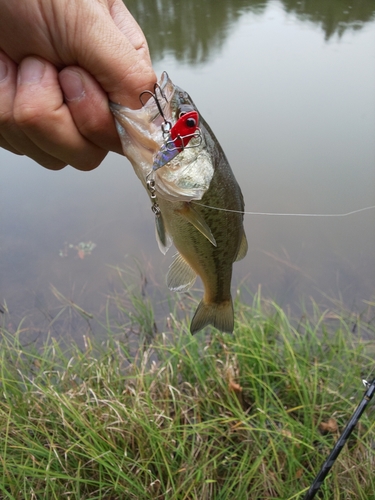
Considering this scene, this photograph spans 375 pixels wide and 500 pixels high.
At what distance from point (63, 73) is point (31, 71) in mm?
91

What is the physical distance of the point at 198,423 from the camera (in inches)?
90.0

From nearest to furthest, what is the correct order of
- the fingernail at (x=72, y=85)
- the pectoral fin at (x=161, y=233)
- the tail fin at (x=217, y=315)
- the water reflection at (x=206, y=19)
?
the fingernail at (x=72, y=85), the pectoral fin at (x=161, y=233), the tail fin at (x=217, y=315), the water reflection at (x=206, y=19)

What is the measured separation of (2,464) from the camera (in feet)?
6.52

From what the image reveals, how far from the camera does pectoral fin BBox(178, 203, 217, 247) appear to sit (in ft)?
4.72

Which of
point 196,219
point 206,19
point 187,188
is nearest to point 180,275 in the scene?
point 196,219

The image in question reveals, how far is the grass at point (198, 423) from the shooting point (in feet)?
6.73

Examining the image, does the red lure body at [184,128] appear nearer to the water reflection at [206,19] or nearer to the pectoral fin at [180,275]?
the pectoral fin at [180,275]

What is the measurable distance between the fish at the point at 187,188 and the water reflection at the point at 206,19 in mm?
6974

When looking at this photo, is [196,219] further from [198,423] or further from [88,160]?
[198,423]

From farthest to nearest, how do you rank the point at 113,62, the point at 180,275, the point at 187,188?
the point at 180,275 → the point at 187,188 → the point at 113,62

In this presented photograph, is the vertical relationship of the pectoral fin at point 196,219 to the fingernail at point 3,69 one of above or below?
below

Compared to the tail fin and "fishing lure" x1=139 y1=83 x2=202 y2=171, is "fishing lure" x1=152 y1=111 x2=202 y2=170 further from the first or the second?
the tail fin

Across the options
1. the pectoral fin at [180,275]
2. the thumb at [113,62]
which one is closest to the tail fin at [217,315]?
the pectoral fin at [180,275]

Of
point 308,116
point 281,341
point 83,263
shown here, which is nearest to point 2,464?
point 281,341
